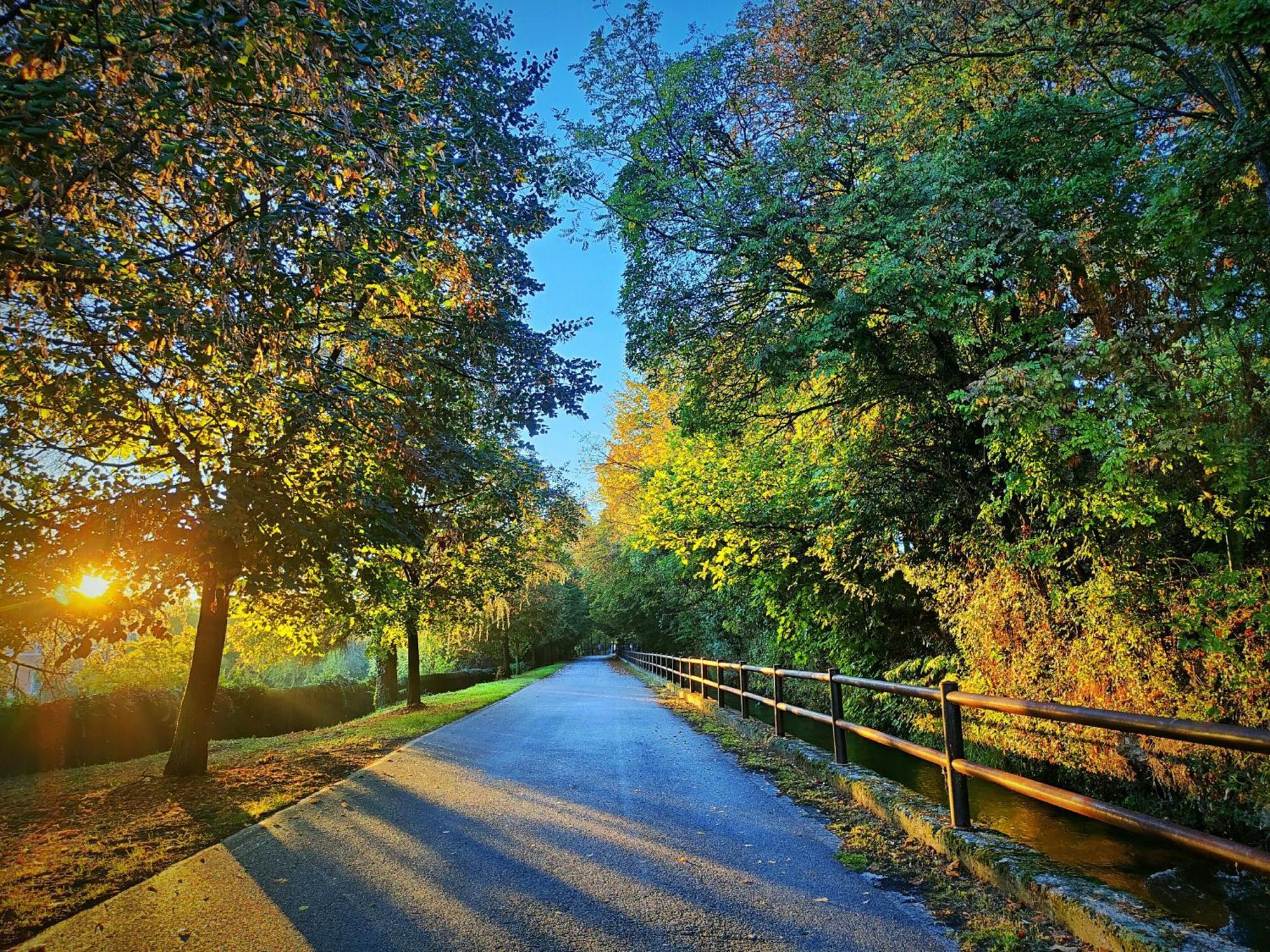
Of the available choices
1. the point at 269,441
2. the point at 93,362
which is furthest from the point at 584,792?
the point at 93,362

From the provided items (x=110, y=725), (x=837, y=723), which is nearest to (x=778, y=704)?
(x=837, y=723)

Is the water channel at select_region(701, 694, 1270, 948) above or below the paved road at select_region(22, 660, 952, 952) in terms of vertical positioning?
below

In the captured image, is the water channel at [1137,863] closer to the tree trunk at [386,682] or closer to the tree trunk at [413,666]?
the tree trunk at [413,666]

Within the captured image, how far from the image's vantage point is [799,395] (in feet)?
41.7

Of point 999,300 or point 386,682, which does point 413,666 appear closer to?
point 386,682

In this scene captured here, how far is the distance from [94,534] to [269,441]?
157 centimetres

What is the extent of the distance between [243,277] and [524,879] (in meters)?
4.41

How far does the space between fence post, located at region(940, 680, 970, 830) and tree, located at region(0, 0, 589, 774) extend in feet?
16.1

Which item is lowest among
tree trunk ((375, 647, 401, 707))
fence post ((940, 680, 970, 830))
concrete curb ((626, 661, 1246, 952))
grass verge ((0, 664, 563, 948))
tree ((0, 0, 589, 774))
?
tree trunk ((375, 647, 401, 707))

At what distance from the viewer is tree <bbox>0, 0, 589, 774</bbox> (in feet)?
12.2

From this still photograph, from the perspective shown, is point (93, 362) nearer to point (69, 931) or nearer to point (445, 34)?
point (69, 931)

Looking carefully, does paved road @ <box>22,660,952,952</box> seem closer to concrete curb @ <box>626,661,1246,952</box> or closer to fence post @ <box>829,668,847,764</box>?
concrete curb @ <box>626,661,1246,952</box>

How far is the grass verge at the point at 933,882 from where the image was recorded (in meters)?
3.28

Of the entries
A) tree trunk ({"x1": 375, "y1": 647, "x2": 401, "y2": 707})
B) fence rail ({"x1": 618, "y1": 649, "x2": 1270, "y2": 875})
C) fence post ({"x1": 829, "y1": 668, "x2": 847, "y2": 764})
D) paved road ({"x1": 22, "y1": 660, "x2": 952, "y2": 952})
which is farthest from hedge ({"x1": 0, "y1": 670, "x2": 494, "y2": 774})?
fence post ({"x1": 829, "y1": 668, "x2": 847, "y2": 764})
